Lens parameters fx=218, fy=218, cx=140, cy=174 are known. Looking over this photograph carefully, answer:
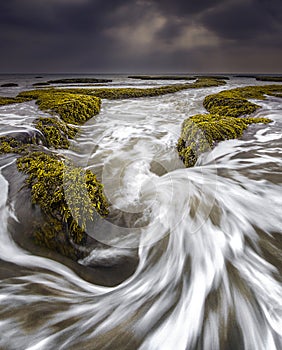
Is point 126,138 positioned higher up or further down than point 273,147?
further down

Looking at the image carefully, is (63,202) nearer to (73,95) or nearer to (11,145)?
(11,145)

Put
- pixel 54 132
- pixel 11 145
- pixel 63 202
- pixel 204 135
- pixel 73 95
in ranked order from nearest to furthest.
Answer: pixel 63 202, pixel 11 145, pixel 204 135, pixel 54 132, pixel 73 95

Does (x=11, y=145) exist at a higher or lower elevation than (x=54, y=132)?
higher

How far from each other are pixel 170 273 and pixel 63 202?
1449 mm

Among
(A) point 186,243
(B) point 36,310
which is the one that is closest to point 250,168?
(A) point 186,243

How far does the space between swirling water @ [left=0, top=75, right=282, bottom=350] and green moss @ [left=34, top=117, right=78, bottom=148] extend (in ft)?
5.97

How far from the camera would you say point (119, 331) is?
5.75 feet

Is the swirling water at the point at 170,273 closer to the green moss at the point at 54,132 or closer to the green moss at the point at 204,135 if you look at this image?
the green moss at the point at 204,135

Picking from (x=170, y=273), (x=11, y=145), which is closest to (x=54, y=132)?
(x=11, y=145)

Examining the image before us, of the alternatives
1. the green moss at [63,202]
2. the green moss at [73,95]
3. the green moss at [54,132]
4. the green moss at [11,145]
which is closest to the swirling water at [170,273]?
the green moss at [63,202]

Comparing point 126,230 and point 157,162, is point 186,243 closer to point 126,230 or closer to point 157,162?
point 126,230

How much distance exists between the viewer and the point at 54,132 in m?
5.64

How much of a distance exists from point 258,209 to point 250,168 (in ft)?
4.32

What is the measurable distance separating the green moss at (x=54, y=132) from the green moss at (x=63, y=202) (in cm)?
239
